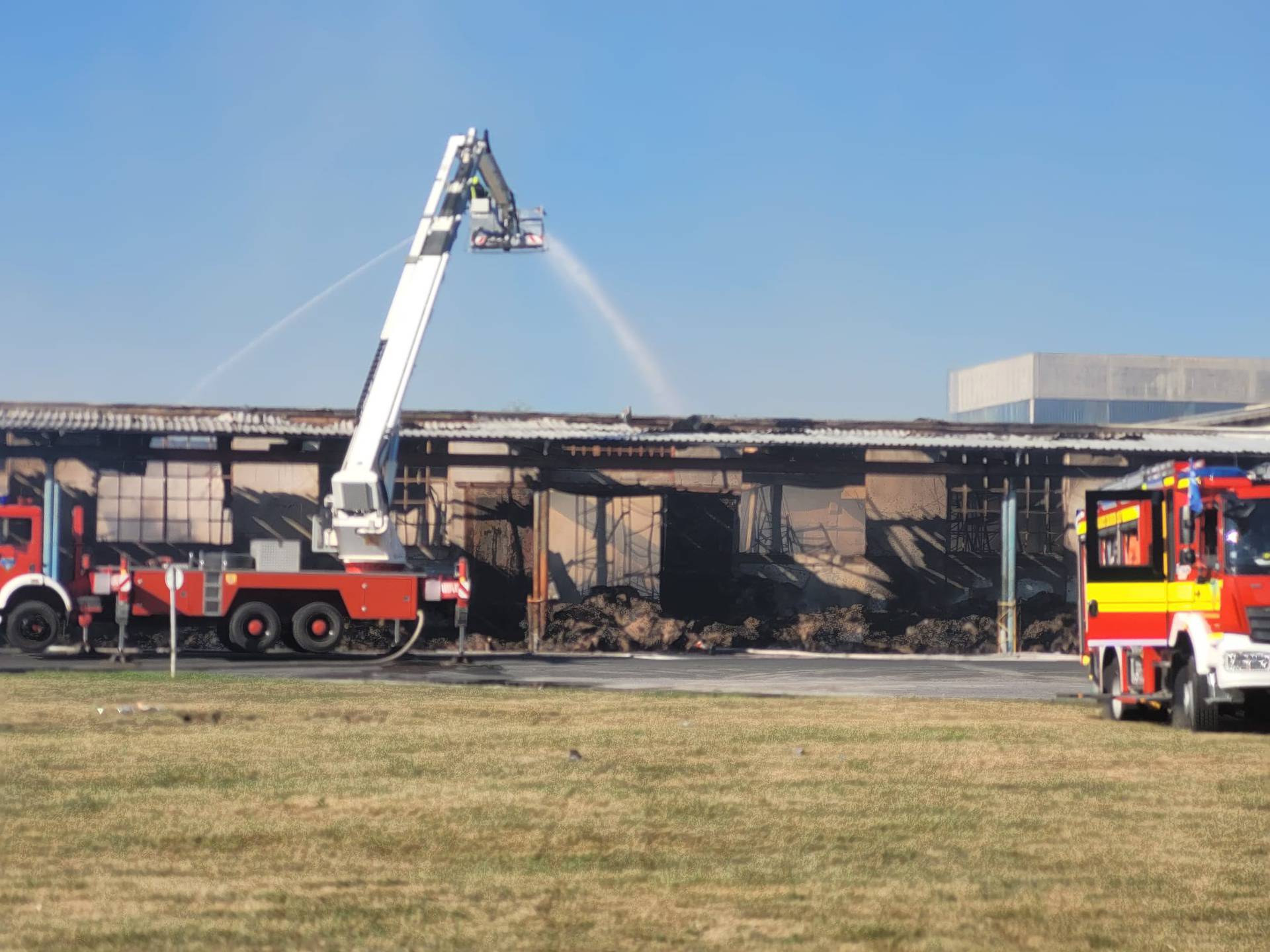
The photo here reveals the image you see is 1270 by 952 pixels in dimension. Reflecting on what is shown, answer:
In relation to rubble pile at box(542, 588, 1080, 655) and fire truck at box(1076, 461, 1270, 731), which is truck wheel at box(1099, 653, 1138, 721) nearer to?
fire truck at box(1076, 461, 1270, 731)

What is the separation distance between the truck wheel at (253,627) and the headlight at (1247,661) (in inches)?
723

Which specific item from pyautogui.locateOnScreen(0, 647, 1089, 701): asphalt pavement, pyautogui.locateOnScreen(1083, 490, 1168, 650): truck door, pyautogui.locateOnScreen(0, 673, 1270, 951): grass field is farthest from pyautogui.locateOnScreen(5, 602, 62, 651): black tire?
pyautogui.locateOnScreen(1083, 490, 1168, 650): truck door

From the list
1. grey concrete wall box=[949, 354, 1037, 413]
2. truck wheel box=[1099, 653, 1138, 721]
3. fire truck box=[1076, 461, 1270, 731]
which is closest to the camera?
fire truck box=[1076, 461, 1270, 731]

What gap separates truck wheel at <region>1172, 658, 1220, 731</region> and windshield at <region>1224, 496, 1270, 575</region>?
113 cm

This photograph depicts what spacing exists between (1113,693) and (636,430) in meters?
20.8

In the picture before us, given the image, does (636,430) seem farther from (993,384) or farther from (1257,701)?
(993,384)

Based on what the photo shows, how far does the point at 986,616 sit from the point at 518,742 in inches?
1008

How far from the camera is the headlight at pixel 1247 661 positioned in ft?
49.4

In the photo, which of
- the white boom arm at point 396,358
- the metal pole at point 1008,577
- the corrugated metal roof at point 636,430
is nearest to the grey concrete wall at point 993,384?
the corrugated metal roof at point 636,430

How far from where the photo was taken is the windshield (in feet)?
50.3

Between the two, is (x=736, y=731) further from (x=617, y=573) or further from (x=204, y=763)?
(x=617, y=573)

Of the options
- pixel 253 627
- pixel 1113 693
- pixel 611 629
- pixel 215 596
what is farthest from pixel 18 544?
pixel 1113 693

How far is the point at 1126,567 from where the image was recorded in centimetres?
1689

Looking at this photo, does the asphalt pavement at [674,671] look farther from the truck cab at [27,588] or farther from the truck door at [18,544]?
the truck door at [18,544]
